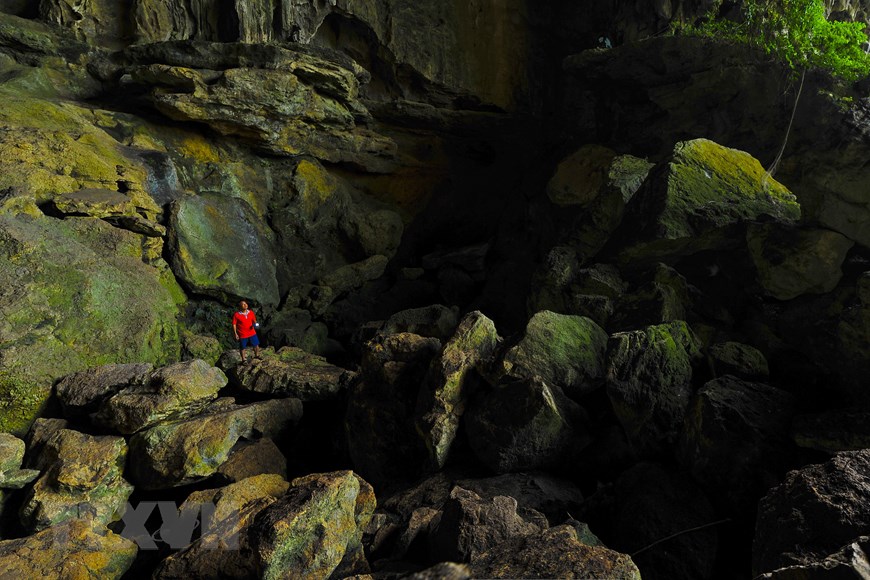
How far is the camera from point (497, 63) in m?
16.3

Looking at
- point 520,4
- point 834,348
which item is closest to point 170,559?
point 834,348

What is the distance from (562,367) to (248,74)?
10.9 m

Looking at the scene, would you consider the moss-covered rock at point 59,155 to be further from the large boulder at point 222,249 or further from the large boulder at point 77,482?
the large boulder at point 77,482

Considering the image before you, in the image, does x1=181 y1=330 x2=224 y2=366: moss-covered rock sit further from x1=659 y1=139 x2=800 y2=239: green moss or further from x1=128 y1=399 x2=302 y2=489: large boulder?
x1=659 y1=139 x2=800 y2=239: green moss

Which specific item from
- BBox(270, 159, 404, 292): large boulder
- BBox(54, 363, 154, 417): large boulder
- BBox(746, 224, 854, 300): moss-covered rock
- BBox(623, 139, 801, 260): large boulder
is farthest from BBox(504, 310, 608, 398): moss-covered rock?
BBox(270, 159, 404, 292): large boulder

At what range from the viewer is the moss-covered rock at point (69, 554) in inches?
183

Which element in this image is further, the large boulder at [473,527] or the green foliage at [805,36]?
the green foliage at [805,36]

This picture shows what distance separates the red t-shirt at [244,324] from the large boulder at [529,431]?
5.51m

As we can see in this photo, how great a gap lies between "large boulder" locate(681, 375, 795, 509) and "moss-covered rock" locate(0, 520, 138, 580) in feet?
19.5

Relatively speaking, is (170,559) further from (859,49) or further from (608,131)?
(608,131)

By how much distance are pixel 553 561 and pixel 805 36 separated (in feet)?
33.3

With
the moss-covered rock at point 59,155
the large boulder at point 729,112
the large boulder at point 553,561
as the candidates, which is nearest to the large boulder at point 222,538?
the large boulder at point 553,561

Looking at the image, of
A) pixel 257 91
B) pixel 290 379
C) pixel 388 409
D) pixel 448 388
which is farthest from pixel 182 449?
pixel 257 91

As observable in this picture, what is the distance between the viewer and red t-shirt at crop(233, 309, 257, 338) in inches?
387
